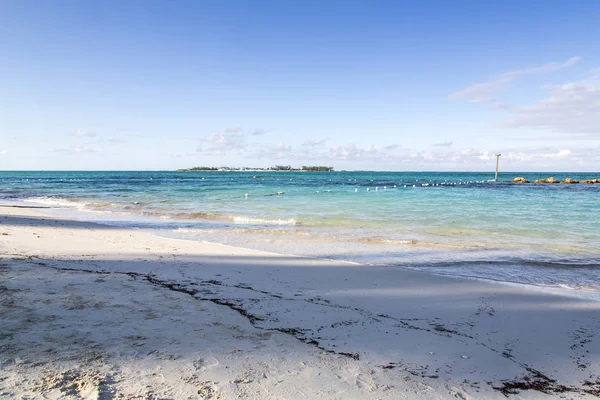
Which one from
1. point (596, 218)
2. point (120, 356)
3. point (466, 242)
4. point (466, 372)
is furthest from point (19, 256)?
point (596, 218)

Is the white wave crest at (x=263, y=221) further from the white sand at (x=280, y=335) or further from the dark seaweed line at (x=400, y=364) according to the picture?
the dark seaweed line at (x=400, y=364)

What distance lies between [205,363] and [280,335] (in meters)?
0.93

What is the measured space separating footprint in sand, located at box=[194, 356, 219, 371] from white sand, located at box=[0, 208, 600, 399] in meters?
0.02

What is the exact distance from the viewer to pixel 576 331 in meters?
4.54

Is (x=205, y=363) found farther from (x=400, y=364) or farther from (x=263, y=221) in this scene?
(x=263, y=221)

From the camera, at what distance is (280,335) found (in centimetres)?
397

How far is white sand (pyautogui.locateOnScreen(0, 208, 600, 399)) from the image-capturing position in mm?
3023

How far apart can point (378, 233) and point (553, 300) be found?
273 inches

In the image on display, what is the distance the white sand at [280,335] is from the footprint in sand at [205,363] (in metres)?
0.02

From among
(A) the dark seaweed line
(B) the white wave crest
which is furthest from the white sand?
(B) the white wave crest

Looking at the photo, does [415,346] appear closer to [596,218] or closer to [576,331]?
[576,331]

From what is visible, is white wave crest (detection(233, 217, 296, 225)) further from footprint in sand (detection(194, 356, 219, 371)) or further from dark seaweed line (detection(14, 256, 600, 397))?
footprint in sand (detection(194, 356, 219, 371))

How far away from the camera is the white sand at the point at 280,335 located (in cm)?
302

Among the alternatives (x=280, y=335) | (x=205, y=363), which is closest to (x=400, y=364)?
(x=280, y=335)
